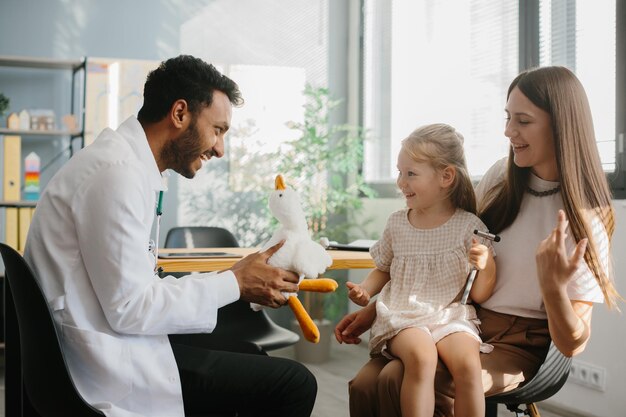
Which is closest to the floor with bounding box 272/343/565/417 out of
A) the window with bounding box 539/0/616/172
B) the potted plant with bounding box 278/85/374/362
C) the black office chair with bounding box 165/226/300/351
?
the potted plant with bounding box 278/85/374/362

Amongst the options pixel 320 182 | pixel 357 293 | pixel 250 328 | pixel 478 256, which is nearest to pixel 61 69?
pixel 320 182

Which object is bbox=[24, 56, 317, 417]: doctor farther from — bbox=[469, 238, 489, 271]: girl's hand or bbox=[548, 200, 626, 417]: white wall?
bbox=[548, 200, 626, 417]: white wall

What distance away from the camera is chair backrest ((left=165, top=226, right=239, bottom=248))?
334 centimetres

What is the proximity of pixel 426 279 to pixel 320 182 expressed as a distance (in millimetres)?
3065

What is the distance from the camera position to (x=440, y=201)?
5.90ft

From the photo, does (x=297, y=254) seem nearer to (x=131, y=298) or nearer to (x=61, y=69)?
(x=131, y=298)

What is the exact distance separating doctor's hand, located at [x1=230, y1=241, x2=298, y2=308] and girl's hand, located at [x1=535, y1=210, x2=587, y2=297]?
1.79ft

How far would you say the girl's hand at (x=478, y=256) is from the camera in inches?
61.0

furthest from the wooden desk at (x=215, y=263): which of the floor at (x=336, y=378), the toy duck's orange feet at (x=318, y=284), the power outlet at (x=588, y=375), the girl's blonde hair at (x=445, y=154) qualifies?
the power outlet at (x=588, y=375)

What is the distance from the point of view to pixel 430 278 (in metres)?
1.71

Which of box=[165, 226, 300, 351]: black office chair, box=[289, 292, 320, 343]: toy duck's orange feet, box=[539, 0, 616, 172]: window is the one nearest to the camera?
box=[289, 292, 320, 343]: toy duck's orange feet

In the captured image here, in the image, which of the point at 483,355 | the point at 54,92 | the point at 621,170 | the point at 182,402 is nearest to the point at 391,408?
the point at 483,355

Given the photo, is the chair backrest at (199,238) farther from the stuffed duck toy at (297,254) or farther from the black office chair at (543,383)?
the black office chair at (543,383)

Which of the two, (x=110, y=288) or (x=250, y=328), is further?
(x=250, y=328)
